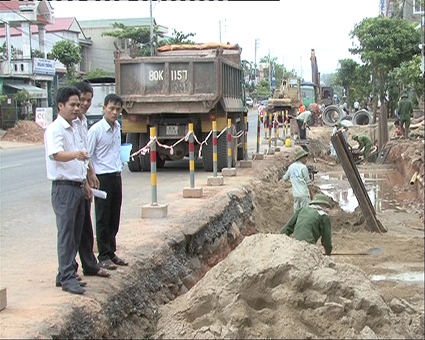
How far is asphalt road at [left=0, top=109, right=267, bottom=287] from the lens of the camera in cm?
622

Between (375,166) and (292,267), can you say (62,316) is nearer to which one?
(292,267)

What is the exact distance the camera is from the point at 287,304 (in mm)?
4602

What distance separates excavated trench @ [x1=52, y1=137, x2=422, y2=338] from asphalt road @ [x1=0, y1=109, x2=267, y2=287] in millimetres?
978

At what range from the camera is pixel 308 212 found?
6.74 m

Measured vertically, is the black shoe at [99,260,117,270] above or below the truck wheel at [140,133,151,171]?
below

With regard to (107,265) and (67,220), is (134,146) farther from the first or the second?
(67,220)

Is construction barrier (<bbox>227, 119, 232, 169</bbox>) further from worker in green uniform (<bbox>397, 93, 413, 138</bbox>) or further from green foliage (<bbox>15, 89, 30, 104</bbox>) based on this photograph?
green foliage (<bbox>15, 89, 30, 104</bbox>)

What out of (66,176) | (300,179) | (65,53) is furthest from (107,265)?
(65,53)

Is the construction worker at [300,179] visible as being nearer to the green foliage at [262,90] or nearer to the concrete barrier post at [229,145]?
the concrete barrier post at [229,145]

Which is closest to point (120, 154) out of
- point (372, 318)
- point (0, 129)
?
point (372, 318)

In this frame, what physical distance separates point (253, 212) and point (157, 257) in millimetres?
4625

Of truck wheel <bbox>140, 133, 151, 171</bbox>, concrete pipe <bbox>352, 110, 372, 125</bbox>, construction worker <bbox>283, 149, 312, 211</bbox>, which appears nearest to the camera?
construction worker <bbox>283, 149, 312, 211</bbox>

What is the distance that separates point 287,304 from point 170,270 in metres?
1.92

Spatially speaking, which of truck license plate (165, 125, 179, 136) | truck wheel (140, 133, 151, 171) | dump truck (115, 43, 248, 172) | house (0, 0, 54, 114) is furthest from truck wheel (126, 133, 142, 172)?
house (0, 0, 54, 114)
